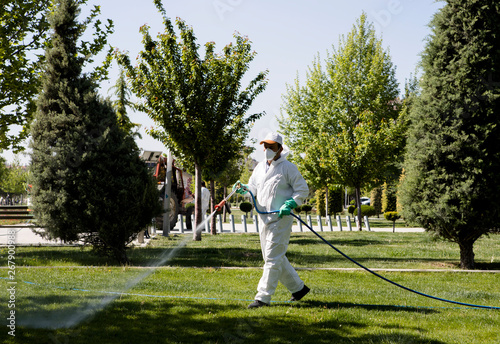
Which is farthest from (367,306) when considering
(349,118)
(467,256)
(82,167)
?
Answer: (349,118)

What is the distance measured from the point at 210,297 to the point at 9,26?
11968mm

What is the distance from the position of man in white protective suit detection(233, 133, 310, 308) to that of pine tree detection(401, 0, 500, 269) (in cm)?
439

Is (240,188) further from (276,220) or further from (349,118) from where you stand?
(349,118)

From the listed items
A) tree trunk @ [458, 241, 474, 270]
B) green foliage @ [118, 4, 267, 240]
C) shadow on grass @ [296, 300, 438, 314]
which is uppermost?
green foliage @ [118, 4, 267, 240]

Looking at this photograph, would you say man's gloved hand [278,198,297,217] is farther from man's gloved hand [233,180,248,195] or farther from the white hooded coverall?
man's gloved hand [233,180,248,195]

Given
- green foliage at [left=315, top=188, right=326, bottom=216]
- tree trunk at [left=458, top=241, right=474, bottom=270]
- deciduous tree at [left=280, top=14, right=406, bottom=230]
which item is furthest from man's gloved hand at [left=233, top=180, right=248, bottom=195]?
green foliage at [left=315, top=188, right=326, bottom=216]

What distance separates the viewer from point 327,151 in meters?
22.5

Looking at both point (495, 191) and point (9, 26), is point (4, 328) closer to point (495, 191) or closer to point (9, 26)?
point (495, 191)

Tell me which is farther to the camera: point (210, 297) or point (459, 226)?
point (459, 226)

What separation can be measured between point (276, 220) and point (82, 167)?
473cm

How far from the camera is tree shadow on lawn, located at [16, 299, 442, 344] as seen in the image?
4.36 metres

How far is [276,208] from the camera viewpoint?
5668mm

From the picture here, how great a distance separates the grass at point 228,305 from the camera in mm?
4520

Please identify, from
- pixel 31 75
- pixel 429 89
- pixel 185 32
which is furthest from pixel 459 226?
pixel 31 75
